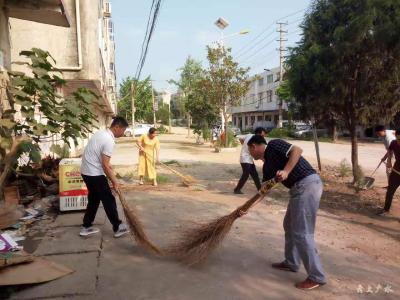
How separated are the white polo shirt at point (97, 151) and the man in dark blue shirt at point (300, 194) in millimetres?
1998

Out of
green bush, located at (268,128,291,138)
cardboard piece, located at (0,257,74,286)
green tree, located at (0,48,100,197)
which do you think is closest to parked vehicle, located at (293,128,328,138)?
green bush, located at (268,128,291,138)

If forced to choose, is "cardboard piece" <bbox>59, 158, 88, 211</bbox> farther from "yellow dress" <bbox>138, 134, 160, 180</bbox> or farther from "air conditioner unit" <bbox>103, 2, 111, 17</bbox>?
"air conditioner unit" <bbox>103, 2, 111, 17</bbox>

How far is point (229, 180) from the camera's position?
11172 millimetres

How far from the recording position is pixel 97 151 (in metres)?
4.98

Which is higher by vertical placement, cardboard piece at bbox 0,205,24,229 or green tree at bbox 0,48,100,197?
green tree at bbox 0,48,100,197

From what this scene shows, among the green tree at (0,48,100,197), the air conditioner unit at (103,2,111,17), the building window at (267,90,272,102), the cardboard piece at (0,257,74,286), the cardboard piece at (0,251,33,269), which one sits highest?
the air conditioner unit at (103,2,111,17)

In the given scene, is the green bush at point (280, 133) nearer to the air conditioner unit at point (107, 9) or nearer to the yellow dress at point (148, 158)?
the air conditioner unit at point (107, 9)

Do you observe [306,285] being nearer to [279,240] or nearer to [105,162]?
[279,240]

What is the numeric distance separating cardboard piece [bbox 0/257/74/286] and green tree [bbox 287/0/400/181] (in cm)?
698

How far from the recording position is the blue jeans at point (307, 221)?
3674mm

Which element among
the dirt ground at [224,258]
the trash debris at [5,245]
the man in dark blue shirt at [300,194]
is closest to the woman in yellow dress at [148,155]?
the dirt ground at [224,258]

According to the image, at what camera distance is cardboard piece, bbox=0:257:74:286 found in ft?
11.9

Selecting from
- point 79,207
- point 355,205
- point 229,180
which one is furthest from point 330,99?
point 79,207

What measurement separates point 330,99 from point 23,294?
305 inches
